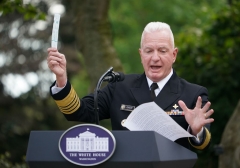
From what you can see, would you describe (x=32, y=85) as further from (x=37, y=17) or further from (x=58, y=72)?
(x=58, y=72)

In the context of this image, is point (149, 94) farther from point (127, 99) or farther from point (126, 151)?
point (126, 151)

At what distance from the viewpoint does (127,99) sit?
14.8ft

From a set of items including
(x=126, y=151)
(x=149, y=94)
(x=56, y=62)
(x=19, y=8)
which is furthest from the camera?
(x=19, y=8)

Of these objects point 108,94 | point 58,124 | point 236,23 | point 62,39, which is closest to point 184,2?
point 62,39

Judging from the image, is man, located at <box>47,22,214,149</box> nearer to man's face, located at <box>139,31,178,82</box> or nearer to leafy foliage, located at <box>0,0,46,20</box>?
man's face, located at <box>139,31,178,82</box>

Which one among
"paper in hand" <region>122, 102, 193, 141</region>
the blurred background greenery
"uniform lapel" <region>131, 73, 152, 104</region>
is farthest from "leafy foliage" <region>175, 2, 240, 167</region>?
"paper in hand" <region>122, 102, 193, 141</region>

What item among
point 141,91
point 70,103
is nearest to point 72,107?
point 70,103

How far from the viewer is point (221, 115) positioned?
32.2ft

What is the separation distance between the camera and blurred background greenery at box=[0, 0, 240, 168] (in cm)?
1001

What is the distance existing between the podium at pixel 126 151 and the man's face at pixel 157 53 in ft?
2.55

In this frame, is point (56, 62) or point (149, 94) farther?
point (149, 94)

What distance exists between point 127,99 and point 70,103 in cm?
44

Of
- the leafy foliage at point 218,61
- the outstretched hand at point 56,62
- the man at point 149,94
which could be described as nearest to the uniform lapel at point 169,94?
the man at point 149,94

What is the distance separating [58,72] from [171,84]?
2.75 ft
